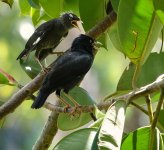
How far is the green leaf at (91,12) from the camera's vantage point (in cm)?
174

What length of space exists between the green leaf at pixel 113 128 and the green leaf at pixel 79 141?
0.08 m

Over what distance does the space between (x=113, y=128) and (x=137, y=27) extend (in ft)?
1.24

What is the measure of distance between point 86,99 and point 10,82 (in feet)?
0.85

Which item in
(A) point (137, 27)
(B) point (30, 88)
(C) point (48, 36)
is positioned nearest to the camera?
(A) point (137, 27)

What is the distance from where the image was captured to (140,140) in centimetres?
124

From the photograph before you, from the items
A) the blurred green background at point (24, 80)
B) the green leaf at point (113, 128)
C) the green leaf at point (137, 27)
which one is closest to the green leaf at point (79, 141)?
the green leaf at point (113, 128)

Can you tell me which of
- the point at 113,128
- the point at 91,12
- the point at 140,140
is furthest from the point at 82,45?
the point at 113,128

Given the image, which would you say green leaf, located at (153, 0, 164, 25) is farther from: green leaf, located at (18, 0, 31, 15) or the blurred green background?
the blurred green background

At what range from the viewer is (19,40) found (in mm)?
9023

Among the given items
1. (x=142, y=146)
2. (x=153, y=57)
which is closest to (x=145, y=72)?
(x=153, y=57)

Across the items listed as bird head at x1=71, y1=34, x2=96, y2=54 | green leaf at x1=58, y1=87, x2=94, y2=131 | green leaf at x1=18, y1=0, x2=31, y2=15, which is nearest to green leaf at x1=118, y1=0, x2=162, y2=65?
green leaf at x1=58, y1=87, x2=94, y2=131

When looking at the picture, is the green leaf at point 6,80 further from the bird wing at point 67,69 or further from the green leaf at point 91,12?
the green leaf at point 91,12

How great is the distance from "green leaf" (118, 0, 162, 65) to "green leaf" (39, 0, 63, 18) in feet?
1.77

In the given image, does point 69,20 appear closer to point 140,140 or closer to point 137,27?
point 137,27
